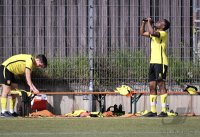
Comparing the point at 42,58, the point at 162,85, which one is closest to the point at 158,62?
the point at 162,85

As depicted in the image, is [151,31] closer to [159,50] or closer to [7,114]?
[159,50]

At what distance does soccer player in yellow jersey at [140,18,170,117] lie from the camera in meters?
12.6

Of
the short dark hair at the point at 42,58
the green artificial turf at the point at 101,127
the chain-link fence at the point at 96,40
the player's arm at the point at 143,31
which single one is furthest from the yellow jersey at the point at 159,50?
the short dark hair at the point at 42,58

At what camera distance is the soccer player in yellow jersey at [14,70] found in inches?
505

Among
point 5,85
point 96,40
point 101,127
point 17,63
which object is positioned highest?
point 96,40

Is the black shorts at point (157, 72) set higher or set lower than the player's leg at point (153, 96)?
higher

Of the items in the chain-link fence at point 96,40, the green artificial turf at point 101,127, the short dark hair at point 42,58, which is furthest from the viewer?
the chain-link fence at point 96,40

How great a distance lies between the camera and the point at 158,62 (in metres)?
12.7

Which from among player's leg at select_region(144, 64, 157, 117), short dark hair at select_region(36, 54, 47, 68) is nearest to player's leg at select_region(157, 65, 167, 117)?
player's leg at select_region(144, 64, 157, 117)

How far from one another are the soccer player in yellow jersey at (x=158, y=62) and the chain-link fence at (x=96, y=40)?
0.98 m

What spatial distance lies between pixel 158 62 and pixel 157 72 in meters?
0.19

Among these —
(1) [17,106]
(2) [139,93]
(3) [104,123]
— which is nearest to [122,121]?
(3) [104,123]

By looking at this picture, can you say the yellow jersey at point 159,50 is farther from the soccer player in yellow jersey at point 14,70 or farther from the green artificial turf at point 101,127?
the soccer player in yellow jersey at point 14,70

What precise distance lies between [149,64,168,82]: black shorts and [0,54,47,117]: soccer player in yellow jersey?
1.96 meters
